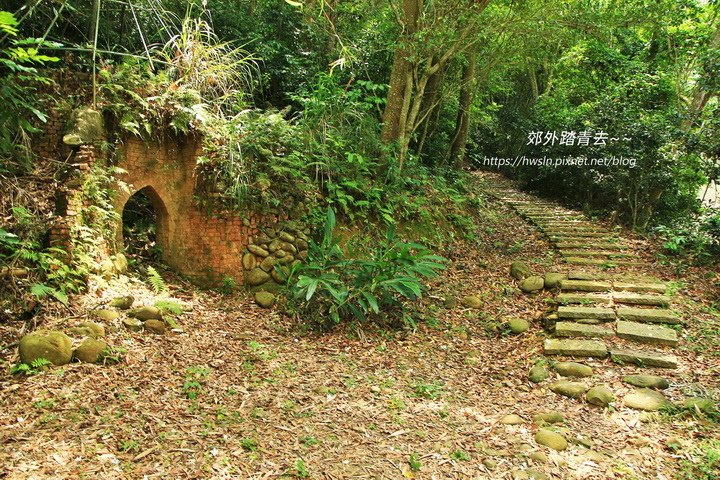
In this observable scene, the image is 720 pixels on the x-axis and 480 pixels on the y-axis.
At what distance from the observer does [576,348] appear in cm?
489

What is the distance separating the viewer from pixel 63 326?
394 cm

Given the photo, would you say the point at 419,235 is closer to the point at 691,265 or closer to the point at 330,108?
the point at 330,108

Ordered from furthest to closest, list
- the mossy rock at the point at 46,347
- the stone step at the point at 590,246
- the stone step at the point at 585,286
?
the stone step at the point at 590,246
the stone step at the point at 585,286
the mossy rock at the point at 46,347

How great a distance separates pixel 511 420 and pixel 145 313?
356cm

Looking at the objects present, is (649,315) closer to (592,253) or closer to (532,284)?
(532,284)

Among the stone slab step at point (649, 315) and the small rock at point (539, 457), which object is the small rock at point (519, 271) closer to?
the stone slab step at point (649, 315)

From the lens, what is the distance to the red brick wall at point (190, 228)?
562 centimetres

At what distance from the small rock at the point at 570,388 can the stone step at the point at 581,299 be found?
1.79m

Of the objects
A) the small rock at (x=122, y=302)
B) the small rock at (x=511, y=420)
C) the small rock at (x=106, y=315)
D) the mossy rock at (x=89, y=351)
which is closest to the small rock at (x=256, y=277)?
the small rock at (x=122, y=302)

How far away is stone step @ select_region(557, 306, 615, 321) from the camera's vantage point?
17.9 feet

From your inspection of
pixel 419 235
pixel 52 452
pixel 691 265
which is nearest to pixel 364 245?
pixel 419 235

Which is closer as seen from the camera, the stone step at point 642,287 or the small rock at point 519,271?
the stone step at point 642,287

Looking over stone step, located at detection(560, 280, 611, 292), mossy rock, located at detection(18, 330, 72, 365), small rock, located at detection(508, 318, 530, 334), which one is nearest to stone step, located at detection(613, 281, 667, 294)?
stone step, located at detection(560, 280, 611, 292)

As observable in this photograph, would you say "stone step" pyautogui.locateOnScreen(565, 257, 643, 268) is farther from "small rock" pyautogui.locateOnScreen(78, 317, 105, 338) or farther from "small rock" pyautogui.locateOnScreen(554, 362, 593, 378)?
"small rock" pyautogui.locateOnScreen(78, 317, 105, 338)
